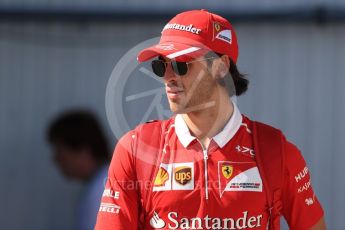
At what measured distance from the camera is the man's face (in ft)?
10.9

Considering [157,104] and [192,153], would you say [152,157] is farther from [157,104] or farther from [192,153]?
[157,104]

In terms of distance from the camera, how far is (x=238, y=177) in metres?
3.30

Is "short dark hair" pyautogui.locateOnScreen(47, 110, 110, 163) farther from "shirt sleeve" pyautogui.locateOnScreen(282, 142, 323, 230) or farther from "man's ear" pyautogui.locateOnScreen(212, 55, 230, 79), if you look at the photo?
"shirt sleeve" pyautogui.locateOnScreen(282, 142, 323, 230)

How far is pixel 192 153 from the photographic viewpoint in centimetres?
336

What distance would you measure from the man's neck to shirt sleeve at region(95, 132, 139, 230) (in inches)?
10.9

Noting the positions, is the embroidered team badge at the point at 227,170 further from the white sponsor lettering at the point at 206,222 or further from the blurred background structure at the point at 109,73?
the blurred background structure at the point at 109,73

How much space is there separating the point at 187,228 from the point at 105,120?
2769 mm

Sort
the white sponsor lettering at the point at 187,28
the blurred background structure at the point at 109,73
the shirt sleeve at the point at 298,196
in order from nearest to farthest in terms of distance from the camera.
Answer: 1. the shirt sleeve at the point at 298,196
2. the white sponsor lettering at the point at 187,28
3. the blurred background structure at the point at 109,73

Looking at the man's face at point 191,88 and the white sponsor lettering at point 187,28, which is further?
the white sponsor lettering at point 187,28

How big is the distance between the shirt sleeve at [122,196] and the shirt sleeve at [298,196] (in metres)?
0.58

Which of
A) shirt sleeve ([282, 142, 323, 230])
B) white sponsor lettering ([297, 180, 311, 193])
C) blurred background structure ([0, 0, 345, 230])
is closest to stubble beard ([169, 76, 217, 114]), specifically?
shirt sleeve ([282, 142, 323, 230])

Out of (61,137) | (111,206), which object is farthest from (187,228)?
(61,137)

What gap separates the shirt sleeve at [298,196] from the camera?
10.9ft

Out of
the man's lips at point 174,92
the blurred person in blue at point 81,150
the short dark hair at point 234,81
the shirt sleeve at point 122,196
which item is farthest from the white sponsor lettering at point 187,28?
the blurred person in blue at point 81,150
